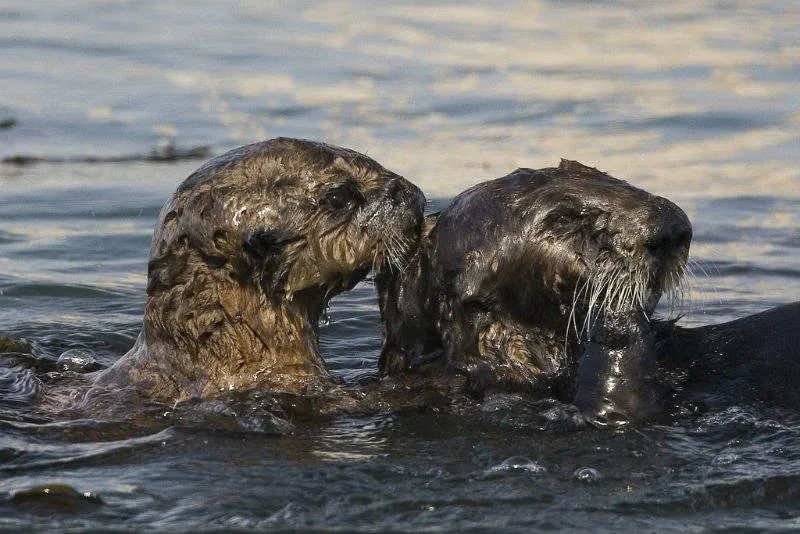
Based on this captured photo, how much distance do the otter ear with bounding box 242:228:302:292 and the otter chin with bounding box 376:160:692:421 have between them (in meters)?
0.48

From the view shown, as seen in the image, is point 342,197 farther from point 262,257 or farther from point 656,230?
point 656,230

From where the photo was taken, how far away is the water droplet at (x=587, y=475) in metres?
4.79

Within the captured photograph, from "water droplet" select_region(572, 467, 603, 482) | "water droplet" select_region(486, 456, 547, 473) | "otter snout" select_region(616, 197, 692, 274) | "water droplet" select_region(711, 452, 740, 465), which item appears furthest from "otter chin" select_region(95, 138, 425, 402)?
"water droplet" select_region(711, 452, 740, 465)

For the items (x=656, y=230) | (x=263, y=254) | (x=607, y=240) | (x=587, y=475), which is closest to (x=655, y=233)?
(x=656, y=230)

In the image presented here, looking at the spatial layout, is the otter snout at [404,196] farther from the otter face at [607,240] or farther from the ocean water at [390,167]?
the ocean water at [390,167]

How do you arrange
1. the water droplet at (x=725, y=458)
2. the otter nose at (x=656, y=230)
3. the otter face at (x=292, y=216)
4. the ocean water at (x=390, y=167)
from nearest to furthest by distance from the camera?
the ocean water at (x=390, y=167) → the water droplet at (x=725, y=458) → the otter nose at (x=656, y=230) → the otter face at (x=292, y=216)

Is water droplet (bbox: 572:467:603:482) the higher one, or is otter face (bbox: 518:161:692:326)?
otter face (bbox: 518:161:692:326)

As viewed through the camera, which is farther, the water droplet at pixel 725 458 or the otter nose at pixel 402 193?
the otter nose at pixel 402 193

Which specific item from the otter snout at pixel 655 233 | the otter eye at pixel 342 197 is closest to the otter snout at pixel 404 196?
the otter eye at pixel 342 197

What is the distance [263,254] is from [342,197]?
0.36 m

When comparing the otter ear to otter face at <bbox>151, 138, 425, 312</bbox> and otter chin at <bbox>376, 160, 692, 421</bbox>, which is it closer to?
otter face at <bbox>151, 138, 425, 312</bbox>

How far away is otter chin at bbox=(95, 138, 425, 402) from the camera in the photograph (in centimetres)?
529

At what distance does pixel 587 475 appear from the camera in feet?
15.8

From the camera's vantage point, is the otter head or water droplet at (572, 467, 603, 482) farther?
the otter head
